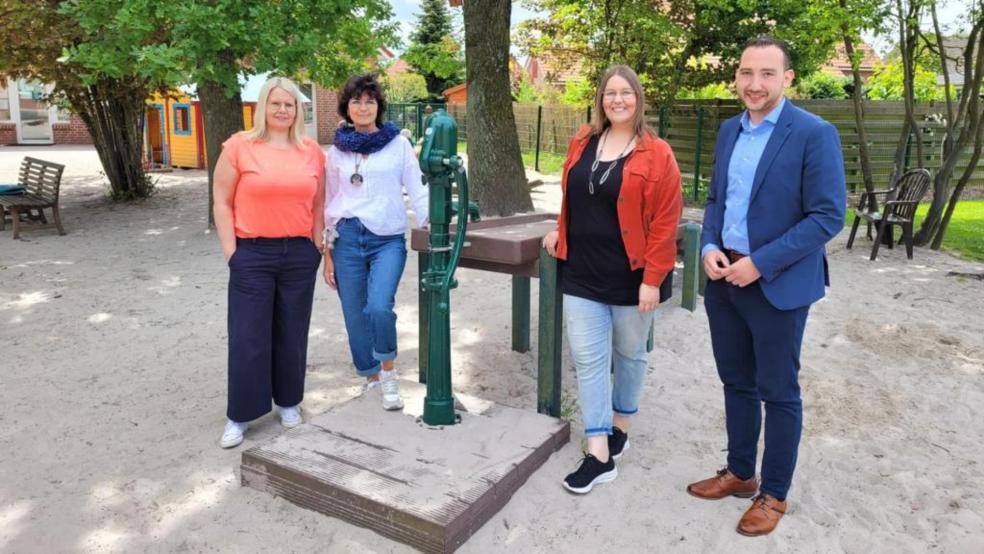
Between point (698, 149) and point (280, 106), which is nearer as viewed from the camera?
point (280, 106)

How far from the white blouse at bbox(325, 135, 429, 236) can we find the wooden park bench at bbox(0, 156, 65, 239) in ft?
24.6

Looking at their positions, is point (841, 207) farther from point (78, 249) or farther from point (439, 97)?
point (439, 97)

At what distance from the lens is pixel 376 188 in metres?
3.82

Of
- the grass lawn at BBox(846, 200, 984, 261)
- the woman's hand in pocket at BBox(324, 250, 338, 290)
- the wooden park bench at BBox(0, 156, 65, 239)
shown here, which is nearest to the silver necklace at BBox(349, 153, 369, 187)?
the woman's hand in pocket at BBox(324, 250, 338, 290)

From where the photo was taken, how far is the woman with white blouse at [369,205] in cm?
382

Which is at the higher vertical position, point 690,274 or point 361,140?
point 361,140

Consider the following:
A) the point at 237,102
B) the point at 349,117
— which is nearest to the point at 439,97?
the point at 237,102

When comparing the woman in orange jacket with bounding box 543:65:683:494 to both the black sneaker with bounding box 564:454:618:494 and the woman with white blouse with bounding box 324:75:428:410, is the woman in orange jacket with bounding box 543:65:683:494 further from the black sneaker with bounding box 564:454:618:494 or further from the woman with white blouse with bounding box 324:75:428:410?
the woman with white blouse with bounding box 324:75:428:410

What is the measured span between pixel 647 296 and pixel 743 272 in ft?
1.38

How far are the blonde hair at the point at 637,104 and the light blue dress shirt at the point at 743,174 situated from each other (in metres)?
0.38

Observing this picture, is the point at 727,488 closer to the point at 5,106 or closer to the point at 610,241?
the point at 610,241

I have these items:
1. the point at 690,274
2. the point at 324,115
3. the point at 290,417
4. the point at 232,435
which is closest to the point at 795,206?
the point at 690,274

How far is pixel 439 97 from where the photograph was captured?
37.5 meters

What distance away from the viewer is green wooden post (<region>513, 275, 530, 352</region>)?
17.2ft
